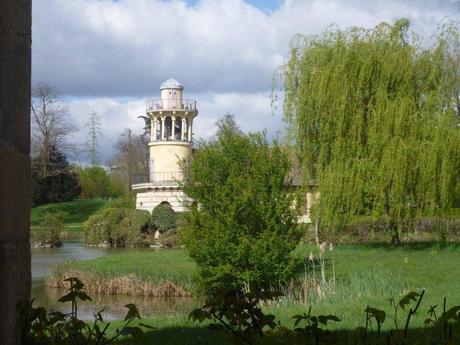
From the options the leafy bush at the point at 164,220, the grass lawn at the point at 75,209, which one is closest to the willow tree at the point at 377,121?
the leafy bush at the point at 164,220

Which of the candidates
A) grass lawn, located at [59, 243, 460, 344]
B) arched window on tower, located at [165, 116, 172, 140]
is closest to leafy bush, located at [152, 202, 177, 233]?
arched window on tower, located at [165, 116, 172, 140]

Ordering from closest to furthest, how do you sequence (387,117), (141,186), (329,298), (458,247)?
(329,298)
(387,117)
(458,247)
(141,186)

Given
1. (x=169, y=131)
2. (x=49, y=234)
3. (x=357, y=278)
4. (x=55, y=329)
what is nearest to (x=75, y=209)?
(x=169, y=131)

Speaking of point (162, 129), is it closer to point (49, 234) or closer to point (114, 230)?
point (114, 230)

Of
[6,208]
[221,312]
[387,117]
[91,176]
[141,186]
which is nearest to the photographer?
[221,312]

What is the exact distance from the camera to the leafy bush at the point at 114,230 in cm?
4272

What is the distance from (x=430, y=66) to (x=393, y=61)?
1257 mm

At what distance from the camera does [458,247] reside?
25.3 m

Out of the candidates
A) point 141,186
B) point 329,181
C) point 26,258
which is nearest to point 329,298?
point 26,258

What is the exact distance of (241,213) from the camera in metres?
17.1

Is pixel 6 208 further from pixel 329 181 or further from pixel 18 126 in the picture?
pixel 329 181

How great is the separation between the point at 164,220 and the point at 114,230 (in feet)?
12.8

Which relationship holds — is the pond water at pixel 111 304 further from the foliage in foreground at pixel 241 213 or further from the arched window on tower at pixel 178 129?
the arched window on tower at pixel 178 129

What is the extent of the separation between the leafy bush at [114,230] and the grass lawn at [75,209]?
17.3 m
